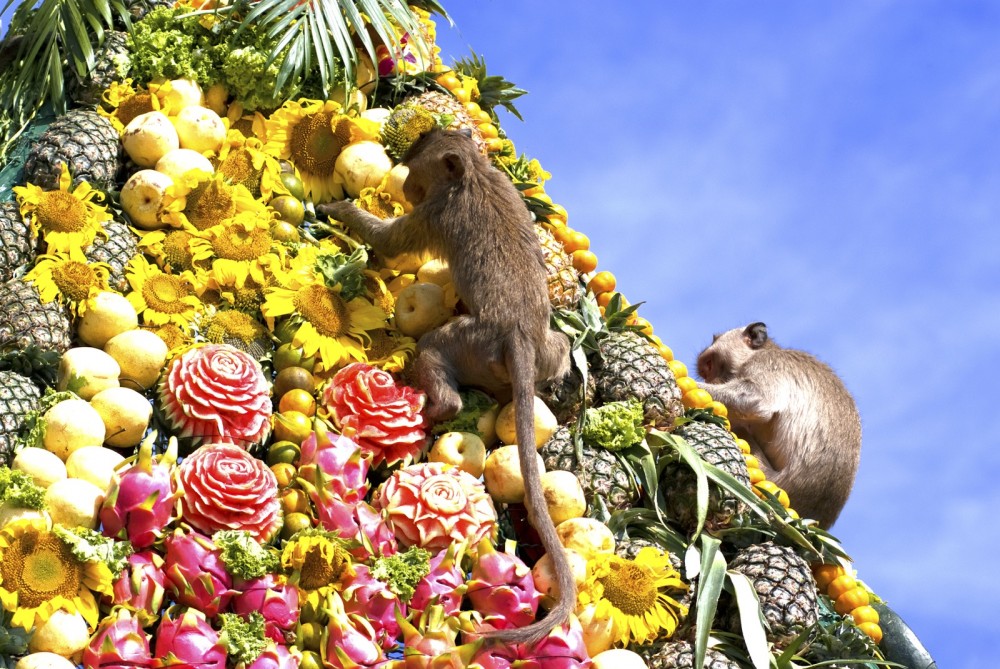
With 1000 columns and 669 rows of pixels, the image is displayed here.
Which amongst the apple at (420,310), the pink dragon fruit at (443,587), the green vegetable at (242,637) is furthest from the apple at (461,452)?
the green vegetable at (242,637)

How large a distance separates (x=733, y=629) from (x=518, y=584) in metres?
1.10

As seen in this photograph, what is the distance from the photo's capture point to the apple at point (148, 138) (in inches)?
270

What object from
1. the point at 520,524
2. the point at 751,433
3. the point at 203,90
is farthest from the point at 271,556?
the point at 751,433

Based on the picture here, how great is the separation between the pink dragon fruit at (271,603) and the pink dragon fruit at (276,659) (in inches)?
2.6

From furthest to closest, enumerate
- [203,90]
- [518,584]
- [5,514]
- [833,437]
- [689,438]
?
[833,437] < [203,90] < [689,438] < [518,584] < [5,514]

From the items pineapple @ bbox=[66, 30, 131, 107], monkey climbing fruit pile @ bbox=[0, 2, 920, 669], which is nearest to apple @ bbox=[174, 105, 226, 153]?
monkey climbing fruit pile @ bbox=[0, 2, 920, 669]

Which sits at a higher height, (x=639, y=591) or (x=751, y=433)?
(x=751, y=433)

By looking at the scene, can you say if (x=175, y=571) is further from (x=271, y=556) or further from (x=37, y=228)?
(x=37, y=228)

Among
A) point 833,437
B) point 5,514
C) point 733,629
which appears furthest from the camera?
point 833,437

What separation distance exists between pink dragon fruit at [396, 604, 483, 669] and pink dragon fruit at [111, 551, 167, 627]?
97 cm

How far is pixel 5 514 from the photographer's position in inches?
212

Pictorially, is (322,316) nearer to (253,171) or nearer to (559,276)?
(253,171)

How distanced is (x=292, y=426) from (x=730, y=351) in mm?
4336

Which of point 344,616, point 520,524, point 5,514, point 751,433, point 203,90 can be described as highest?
point 751,433
